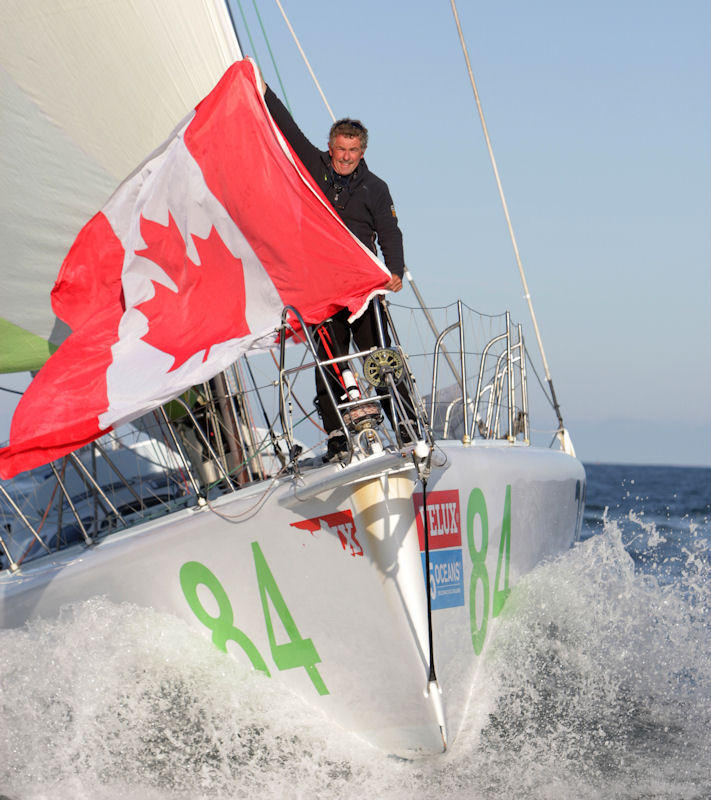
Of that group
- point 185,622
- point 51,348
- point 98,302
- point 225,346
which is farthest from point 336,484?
point 51,348

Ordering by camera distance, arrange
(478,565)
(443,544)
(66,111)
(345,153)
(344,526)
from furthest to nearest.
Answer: (66,111) → (478,565) → (443,544) → (345,153) → (344,526)

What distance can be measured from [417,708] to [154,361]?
1.58 metres

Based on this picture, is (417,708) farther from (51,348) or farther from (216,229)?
(51,348)

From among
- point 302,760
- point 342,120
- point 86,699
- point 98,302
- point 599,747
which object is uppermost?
point 342,120

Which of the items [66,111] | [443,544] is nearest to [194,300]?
[443,544]

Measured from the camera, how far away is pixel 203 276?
3.60m

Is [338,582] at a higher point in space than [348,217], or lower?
lower

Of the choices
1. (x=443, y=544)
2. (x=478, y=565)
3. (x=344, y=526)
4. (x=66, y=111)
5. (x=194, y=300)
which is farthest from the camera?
(x=66, y=111)

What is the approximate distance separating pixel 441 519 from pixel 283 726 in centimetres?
94

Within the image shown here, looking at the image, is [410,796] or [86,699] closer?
[410,796]

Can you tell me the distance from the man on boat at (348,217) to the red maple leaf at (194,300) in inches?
14.4

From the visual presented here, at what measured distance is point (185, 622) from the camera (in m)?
3.49

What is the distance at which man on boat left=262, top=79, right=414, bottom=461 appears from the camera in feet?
11.0

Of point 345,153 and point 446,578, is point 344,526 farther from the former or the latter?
point 345,153
